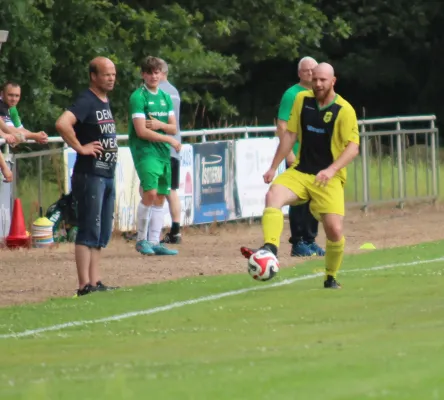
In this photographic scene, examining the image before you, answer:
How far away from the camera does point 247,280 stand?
13.8 meters

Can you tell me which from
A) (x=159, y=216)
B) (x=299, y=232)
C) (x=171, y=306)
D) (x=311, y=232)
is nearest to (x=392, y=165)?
(x=311, y=232)

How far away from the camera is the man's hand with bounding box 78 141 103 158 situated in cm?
1264

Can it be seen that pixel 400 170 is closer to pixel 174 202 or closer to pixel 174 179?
pixel 174 179

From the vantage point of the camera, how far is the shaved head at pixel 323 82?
1234cm

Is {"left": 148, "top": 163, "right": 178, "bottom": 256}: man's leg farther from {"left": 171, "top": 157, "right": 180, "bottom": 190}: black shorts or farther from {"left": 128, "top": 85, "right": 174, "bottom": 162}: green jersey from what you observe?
{"left": 171, "top": 157, "right": 180, "bottom": 190}: black shorts

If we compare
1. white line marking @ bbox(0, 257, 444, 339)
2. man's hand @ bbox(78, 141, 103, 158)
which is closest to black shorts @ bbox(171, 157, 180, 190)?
white line marking @ bbox(0, 257, 444, 339)

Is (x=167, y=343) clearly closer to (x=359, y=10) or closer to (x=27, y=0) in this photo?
(x=27, y=0)

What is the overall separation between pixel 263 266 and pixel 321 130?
1566mm

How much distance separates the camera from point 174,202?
17953 millimetres

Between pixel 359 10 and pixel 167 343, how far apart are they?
124 ft

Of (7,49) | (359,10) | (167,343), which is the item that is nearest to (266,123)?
(359,10)

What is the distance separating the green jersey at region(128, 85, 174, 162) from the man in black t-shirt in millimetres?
3459

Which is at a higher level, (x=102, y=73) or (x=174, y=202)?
(x=102, y=73)

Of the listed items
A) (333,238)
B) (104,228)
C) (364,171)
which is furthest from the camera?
(364,171)
